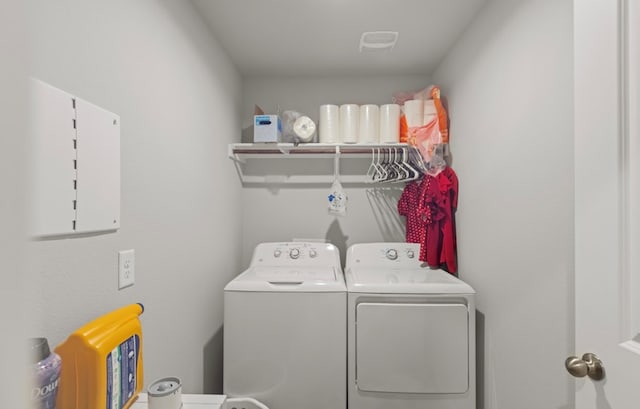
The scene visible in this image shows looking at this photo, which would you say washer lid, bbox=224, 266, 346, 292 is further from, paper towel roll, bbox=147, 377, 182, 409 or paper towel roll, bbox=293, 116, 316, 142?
paper towel roll, bbox=293, 116, 316, 142

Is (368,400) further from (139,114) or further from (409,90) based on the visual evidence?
(409,90)

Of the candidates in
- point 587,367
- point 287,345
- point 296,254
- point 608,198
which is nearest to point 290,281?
point 287,345

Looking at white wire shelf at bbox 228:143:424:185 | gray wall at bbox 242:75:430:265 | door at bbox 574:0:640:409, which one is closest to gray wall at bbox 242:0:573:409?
door at bbox 574:0:640:409

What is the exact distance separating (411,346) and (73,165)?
161cm

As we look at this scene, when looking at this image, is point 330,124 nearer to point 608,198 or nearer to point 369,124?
point 369,124

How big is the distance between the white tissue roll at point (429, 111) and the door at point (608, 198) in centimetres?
126

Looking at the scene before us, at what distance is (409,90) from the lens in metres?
2.46

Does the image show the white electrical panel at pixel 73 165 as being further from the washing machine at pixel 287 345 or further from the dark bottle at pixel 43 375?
the washing machine at pixel 287 345

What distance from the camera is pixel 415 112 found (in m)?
2.10

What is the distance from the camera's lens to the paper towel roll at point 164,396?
32.7 inches

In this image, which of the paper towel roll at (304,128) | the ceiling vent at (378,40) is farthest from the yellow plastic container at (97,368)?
the ceiling vent at (378,40)

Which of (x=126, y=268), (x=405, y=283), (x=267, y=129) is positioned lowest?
(x=405, y=283)

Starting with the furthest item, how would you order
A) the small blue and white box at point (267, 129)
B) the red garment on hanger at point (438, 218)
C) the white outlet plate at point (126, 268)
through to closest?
the small blue and white box at point (267, 129)
the red garment on hanger at point (438, 218)
the white outlet plate at point (126, 268)

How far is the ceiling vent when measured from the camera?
1856 millimetres
